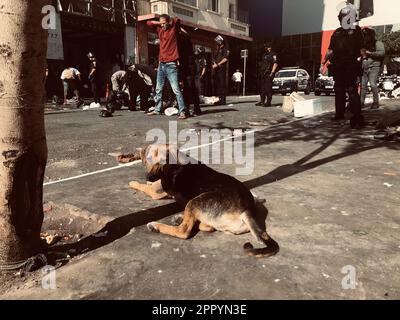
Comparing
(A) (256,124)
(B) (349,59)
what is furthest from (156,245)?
(B) (349,59)

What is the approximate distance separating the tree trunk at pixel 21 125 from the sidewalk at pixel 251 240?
1.05 feet

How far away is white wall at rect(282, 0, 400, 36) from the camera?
37.9m

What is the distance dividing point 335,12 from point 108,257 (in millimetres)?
44686

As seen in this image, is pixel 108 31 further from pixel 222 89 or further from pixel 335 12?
pixel 335 12

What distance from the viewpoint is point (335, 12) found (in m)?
40.6

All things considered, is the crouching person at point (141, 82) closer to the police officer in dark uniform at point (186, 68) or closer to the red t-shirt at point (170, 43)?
the police officer in dark uniform at point (186, 68)

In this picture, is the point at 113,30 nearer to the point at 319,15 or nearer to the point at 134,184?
the point at 134,184

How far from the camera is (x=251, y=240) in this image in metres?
2.60

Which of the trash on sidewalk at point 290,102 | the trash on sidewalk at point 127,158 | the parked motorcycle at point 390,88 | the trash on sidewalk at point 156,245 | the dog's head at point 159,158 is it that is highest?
the parked motorcycle at point 390,88

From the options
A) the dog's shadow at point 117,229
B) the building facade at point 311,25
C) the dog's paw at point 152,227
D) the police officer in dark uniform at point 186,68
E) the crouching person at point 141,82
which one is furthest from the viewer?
the building facade at point 311,25

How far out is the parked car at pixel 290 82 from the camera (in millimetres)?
24312

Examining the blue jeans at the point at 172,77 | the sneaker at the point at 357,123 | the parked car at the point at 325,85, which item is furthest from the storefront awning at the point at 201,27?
the sneaker at the point at 357,123

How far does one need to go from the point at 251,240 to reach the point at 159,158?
3.30 ft
